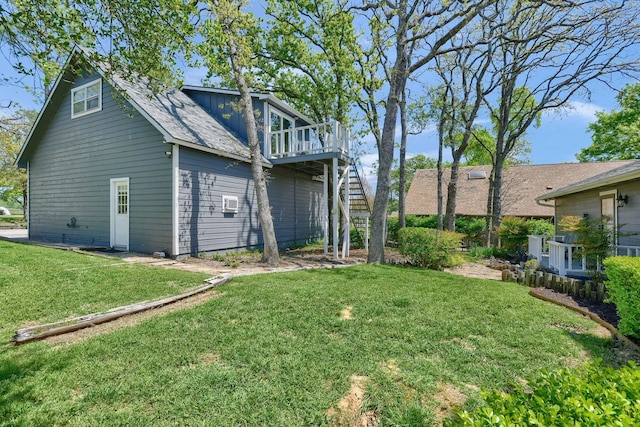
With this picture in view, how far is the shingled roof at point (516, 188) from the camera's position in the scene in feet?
64.3

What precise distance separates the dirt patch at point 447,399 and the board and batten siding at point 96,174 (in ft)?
26.8

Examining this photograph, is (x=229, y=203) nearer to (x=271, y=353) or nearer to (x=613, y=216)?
(x=271, y=353)

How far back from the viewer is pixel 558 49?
13125 mm

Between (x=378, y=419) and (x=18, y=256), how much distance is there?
9169mm

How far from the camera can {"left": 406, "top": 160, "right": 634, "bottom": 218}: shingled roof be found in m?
19.6

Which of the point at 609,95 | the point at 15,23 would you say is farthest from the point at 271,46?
the point at 609,95

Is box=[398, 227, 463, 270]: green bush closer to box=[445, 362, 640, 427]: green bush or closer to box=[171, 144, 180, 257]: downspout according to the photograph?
box=[171, 144, 180, 257]: downspout

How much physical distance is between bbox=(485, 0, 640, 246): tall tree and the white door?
41.3 ft

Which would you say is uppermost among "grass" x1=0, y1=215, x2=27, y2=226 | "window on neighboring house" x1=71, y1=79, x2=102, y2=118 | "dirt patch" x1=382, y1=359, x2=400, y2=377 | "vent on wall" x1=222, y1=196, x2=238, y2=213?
"window on neighboring house" x1=71, y1=79, x2=102, y2=118

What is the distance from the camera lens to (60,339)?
3521 millimetres

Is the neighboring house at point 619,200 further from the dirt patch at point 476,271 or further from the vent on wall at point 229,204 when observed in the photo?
the vent on wall at point 229,204

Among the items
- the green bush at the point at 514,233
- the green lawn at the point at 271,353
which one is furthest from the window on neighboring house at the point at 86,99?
the green bush at the point at 514,233

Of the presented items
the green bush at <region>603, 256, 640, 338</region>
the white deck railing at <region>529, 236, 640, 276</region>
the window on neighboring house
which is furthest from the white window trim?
the white deck railing at <region>529, 236, 640, 276</region>

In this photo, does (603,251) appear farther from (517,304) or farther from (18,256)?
(18,256)
